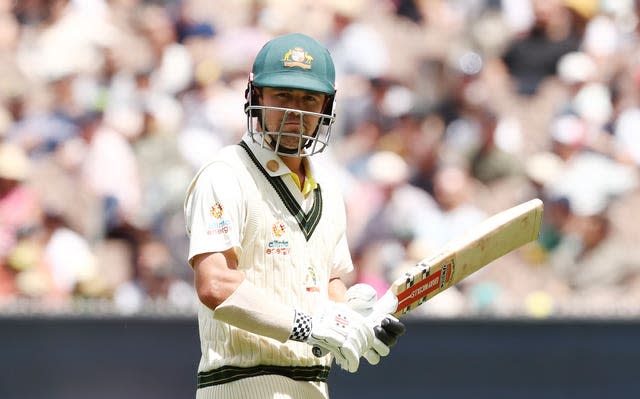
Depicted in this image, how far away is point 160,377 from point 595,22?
4.53 m

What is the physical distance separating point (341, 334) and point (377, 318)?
0.80 ft

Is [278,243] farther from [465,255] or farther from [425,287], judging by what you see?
[465,255]

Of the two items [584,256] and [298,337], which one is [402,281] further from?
[584,256]

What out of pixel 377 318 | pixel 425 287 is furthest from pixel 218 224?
pixel 425 287

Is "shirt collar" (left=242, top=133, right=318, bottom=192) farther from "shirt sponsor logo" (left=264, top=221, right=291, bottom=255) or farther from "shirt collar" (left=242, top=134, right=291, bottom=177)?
"shirt sponsor logo" (left=264, top=221, right=291, bottom=255)

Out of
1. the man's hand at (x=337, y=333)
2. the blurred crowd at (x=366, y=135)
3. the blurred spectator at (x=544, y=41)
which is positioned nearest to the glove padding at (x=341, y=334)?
the man's hand at (x=337, y=333)

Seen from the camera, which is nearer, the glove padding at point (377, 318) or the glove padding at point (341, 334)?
the glove padding at point (341, 334)

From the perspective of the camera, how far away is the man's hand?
3631 mm

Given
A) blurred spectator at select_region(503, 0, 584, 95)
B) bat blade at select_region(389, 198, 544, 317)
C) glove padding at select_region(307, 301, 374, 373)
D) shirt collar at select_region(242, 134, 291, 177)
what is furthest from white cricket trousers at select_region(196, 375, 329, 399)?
blurred spectator at select_region(503, 0, 584, 95)

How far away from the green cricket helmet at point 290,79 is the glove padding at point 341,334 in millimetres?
548

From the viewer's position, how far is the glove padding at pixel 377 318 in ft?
12.4

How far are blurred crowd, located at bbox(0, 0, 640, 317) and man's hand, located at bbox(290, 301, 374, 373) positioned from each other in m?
3.23

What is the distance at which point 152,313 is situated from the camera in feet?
22.2

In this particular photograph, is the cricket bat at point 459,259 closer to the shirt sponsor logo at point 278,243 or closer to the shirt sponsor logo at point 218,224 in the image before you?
the shirt sponsor logo at point 278,243
